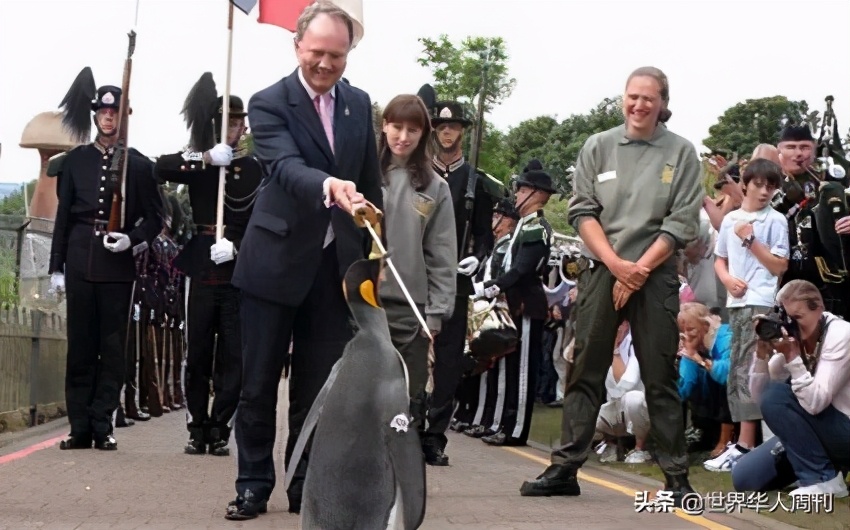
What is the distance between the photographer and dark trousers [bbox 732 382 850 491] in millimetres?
8523

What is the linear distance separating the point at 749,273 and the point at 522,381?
2954 millimetres

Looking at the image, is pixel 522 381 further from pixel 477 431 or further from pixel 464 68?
pixel 464 68

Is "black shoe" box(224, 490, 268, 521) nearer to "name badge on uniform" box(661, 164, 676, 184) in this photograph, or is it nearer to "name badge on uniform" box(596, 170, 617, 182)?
"name badge on uniform" box(596, 170, 617, 182)

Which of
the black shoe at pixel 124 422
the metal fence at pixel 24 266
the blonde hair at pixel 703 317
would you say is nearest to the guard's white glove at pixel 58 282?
the metal fence at pixel 24 266

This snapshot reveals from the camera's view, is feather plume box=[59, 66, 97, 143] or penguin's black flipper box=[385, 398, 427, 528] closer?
penguin's black flipper box=[385, 398, 427, 528]

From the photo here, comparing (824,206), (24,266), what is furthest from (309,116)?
(24,266)

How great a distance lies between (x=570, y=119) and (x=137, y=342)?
73.8 m

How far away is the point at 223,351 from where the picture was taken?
1165 cm

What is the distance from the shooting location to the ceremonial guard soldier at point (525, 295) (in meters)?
13.1

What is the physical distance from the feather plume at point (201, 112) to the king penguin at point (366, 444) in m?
6.41

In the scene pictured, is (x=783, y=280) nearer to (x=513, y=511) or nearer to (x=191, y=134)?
(x=513, y=511)

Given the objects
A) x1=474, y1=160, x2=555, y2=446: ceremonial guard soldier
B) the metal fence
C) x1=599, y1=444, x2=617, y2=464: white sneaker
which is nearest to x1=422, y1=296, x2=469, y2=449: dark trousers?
x1=599, y1=444, x2=617, y2=464: white sneaker

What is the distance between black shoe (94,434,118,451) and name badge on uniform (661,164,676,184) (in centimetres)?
548

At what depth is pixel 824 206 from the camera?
10477 millimetres
